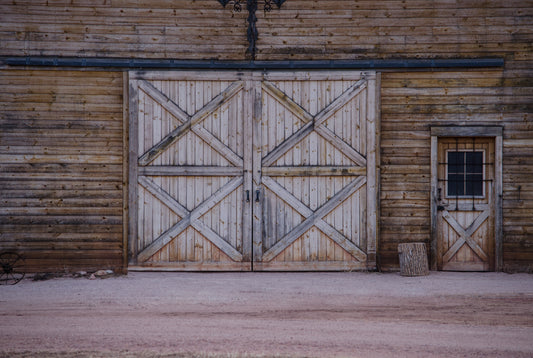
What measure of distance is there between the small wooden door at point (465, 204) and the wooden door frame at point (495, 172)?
0.26 ft

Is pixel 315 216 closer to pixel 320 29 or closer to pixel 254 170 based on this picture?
pixel 254 170

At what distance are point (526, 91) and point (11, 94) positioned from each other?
28.4ft

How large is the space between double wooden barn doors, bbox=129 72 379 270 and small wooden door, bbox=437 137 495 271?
47.9 inches

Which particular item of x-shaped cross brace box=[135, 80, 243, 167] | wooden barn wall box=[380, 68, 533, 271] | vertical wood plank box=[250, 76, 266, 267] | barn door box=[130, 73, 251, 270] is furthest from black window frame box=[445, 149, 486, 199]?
x-shaped cross brace box=[135, 80, 243, 167]

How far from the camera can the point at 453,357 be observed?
4453mm

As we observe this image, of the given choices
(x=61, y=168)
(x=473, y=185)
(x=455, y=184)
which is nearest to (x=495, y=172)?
(x=473, y=185)

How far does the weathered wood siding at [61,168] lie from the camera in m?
8.33

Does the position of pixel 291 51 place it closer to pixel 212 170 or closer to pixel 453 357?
pixel 212 170

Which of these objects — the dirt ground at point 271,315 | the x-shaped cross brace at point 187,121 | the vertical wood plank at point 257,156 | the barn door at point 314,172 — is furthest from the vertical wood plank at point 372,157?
the x-shaped cross brace at point 187,121

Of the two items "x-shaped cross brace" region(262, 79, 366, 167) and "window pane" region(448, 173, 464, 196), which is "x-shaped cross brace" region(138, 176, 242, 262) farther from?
"window pane" region(448, 173, 464, 196)

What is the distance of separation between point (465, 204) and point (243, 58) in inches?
179

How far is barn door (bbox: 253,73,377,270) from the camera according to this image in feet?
27.9

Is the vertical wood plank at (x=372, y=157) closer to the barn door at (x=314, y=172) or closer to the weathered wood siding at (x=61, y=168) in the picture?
the barn door at (x=314, y=172)

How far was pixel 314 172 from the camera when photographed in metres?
8.52
